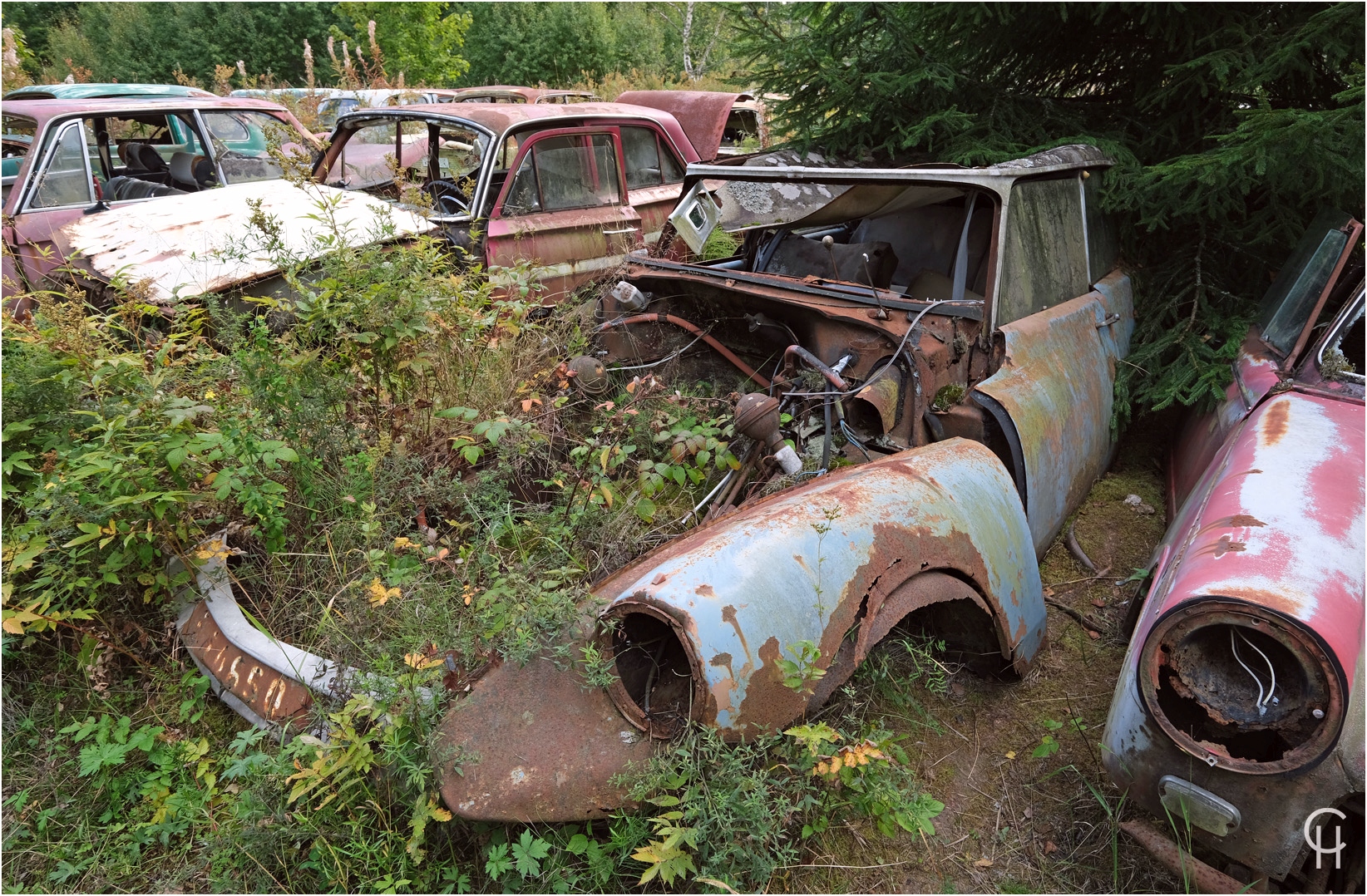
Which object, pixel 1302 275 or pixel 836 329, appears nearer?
pixel 836 329

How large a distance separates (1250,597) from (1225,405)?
2.01 metres

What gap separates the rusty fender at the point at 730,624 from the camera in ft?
6.61

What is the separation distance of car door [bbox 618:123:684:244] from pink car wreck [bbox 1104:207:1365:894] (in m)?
4.77

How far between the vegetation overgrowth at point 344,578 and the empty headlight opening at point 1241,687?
0.71 meters

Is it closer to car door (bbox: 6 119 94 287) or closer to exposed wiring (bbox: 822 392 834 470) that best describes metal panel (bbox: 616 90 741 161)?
car door (bbox: 6 119 94 287)

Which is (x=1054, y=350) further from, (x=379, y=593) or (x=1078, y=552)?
(x=379, y=593)

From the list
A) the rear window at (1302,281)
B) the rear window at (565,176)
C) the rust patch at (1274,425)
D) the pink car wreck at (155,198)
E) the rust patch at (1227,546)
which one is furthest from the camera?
the rear window at (565,176)

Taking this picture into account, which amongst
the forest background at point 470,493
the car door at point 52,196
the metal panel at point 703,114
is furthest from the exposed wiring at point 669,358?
the metal panel at point 703,114

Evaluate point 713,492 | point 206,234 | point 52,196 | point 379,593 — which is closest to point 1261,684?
point 713,492

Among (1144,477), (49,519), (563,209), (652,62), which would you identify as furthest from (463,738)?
(652,62)

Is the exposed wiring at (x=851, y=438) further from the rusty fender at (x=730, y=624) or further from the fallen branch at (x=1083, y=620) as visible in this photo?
the fallen branch at (x=1083, y=620)

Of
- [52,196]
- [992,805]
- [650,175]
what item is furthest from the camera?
[650,175]

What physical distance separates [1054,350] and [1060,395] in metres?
0.22

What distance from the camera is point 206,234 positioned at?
4.90 meters
